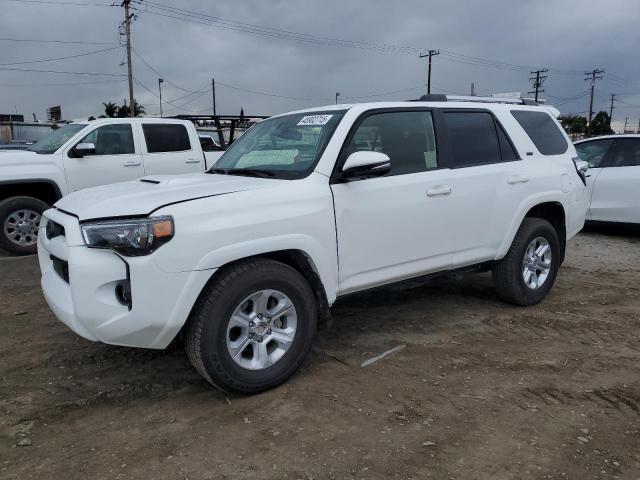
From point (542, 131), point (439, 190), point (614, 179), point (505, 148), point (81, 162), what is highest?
point (542, 131)

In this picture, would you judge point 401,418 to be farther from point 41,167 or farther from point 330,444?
point 41,167

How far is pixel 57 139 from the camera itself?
322 inches

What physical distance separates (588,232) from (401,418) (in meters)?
7.43

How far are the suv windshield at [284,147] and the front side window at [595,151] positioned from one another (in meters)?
6.30

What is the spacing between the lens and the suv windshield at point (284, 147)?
3760 millimetres

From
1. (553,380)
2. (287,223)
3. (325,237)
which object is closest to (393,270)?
(325,237)

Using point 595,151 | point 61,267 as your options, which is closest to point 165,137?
point 61,267

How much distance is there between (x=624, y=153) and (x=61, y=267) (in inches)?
322

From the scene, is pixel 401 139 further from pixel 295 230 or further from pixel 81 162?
pixel 81 162

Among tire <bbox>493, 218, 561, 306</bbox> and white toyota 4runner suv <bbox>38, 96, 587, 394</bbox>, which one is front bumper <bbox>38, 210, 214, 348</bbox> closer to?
white toyota 4runner suv <bbox>38, 96, 587, 394</bbox>

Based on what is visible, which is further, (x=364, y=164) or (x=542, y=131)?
(x=542, y=131)

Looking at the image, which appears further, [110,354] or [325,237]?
[110,354]

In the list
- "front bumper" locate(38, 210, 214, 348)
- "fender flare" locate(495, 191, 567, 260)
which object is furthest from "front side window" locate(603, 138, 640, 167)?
"front bumper" locate(38, 210, 214, 348)

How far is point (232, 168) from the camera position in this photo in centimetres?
428
